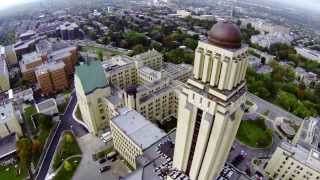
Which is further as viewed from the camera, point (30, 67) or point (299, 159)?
point (30, 67)

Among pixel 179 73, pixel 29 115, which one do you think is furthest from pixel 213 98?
pixel 29 115

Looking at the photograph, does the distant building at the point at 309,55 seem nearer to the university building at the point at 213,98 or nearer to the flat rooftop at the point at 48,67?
the university building at the point at 213,98

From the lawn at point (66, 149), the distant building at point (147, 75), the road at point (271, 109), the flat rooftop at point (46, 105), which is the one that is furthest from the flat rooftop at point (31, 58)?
the road at point (271, 109)

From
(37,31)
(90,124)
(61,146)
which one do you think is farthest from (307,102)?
(37,31)

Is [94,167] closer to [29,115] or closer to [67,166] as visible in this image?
[67,166]

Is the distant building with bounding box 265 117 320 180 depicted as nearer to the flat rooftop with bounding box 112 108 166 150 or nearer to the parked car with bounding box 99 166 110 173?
the flat rooftop with bounding box 112 108 166 150

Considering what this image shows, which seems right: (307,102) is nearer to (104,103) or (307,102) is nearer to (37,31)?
(104,103)
